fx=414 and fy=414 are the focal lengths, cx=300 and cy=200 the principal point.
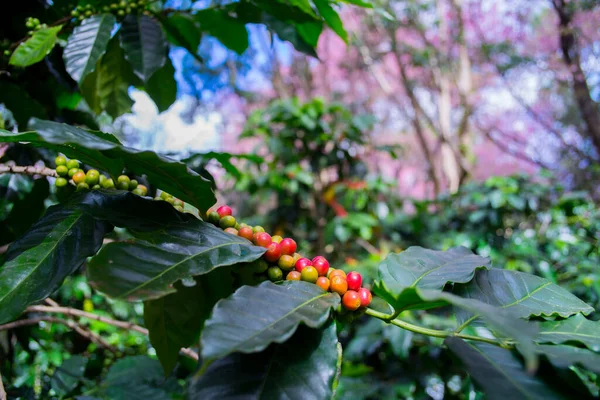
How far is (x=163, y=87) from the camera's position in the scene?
0.85 m

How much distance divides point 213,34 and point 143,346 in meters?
1.69

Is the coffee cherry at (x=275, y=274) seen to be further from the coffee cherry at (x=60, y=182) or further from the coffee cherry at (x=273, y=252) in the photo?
the coffee cherry at (x=60, y=182)

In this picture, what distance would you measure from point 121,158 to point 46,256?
13 centimetres

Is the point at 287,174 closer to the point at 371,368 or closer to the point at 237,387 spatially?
the point at 371,368

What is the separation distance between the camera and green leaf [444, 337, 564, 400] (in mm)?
325

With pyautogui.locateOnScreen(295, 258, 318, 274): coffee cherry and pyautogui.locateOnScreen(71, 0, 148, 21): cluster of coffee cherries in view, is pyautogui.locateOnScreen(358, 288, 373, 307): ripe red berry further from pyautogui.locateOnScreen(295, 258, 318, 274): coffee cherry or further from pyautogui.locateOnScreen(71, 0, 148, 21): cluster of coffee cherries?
pyautogui.locateOnScreen(71, 0, 148, 21): cluster of coffee cherries

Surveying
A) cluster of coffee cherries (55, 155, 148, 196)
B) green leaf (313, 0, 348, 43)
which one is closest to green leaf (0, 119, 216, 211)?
cluster of coffee cherries (55, 155, 148, 196)

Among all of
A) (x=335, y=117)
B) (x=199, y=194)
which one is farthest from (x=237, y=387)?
(x=335, y=117)

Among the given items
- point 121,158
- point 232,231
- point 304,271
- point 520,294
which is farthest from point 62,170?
point 520,294

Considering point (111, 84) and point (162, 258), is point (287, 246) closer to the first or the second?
point (162, 258)

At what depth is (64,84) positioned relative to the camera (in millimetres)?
852

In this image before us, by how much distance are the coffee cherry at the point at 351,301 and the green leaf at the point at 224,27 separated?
26.1 inches

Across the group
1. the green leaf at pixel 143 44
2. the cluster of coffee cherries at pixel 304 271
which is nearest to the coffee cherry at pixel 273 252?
the cluster of coffee cherries at pixel 304 271

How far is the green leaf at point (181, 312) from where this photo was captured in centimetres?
46
